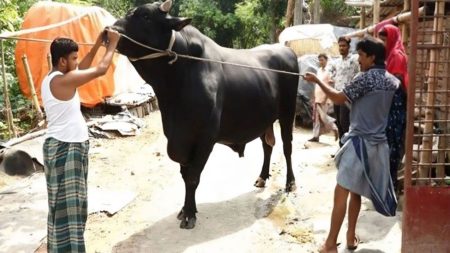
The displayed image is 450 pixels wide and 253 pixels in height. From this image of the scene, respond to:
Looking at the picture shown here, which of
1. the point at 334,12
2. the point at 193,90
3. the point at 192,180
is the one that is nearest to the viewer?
the point at 193,90

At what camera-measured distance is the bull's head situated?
4105 millimetres

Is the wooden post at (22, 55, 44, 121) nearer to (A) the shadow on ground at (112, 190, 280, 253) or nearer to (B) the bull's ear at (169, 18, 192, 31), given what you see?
(A) the shadow on ground at (112, 190, 280, 253)

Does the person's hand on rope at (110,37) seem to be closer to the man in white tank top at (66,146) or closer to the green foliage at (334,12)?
the man in white tank top at (66,146)

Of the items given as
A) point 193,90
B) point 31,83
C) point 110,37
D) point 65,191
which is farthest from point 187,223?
point 31,83

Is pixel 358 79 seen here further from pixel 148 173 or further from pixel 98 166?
pixel 98 166

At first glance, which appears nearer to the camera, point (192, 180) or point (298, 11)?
point (192, 180)

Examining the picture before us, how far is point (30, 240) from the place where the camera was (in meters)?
4.27

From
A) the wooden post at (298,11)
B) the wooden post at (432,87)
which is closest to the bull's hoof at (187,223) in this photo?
the wooden post at (432,87)

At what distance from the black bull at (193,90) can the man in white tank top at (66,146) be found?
2.60 feet

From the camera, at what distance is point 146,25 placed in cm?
415

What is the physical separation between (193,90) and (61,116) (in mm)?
1408

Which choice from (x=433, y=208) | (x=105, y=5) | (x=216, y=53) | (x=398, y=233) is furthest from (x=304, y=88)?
(x=105, y=5)

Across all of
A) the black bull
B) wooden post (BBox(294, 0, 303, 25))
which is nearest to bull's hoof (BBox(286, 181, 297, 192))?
the black bull

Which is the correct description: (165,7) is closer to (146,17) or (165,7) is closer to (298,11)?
(146,17)
